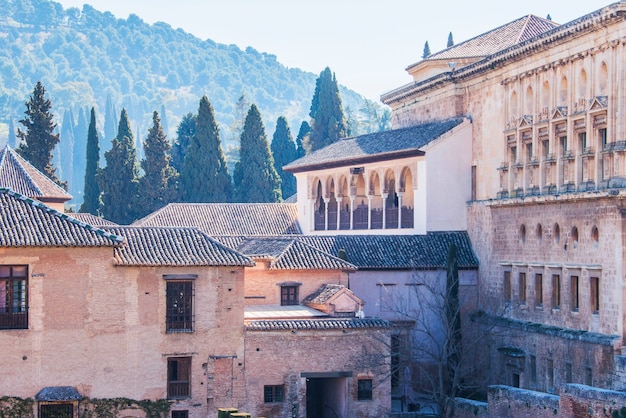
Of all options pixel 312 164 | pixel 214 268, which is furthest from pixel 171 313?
pixel 312 164

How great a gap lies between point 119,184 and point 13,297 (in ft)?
112

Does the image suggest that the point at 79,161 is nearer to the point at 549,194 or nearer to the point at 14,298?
the point at 14,298

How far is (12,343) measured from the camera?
29.9m

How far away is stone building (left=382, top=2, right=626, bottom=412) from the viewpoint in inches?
1123

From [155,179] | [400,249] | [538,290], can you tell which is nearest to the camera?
[538,290]

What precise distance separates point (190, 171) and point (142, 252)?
3364cm

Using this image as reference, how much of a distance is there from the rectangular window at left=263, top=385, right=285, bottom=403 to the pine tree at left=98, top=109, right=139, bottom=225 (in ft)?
108

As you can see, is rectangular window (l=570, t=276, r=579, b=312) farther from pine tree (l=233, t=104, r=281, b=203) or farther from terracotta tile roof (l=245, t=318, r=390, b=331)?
pine tree (l=233, t=104, r=281, b=203)

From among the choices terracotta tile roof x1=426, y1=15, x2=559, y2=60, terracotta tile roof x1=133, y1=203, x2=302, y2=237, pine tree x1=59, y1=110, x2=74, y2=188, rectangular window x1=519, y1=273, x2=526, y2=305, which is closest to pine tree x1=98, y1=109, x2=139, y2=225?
terracotta tile roof x1=133, y1=203, x2=302, y2=237

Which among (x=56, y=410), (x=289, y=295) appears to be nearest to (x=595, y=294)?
(x=289, y=295)

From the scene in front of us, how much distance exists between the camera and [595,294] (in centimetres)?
2953

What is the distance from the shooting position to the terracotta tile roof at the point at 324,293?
1324 inches

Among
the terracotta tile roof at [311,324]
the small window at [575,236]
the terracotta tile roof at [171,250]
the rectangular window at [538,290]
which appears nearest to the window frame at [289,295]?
the terracotta tile roof at [311,324]

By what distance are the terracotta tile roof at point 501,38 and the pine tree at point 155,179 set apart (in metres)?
23.7
